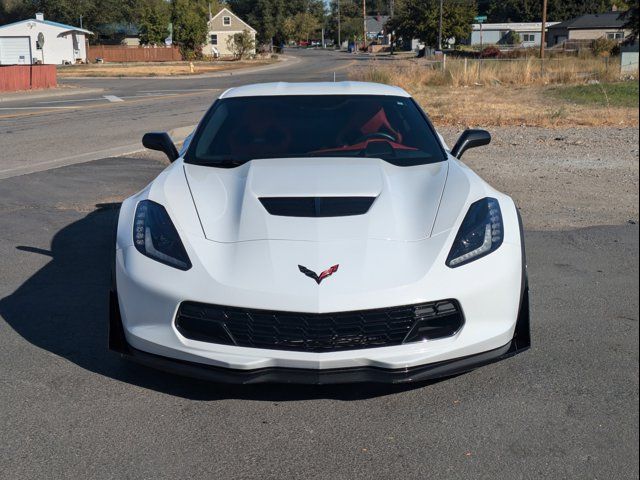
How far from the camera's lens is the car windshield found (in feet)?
16.9

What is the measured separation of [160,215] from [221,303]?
799 mm

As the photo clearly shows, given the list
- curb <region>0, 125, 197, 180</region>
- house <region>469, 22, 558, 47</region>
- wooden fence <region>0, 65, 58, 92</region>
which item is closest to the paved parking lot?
curb <region>0, 125, 197, 180</region>

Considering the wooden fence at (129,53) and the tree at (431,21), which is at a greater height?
the tree at (431,21)

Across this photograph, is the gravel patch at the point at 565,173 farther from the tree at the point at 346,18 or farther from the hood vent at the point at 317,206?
the tree at the point at 346,18

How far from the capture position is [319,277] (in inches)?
143

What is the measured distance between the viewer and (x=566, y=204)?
875 centimetres

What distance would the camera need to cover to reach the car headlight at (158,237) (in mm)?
3877

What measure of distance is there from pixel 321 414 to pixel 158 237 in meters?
1.18

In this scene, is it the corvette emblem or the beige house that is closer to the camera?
the corvette emblem

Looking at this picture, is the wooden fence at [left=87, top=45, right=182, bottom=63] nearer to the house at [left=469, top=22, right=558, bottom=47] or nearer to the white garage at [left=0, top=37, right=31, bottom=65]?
the white garage at [left=0, top=37, right=31, bottom=65]

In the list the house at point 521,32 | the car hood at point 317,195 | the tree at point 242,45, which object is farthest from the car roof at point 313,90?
the tree at point 242,45

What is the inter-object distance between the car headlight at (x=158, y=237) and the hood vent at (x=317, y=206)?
19.6 inches

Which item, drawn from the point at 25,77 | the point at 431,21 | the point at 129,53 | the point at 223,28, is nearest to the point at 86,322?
the point at 25,77

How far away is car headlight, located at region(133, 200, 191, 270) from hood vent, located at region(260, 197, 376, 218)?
498 mm
